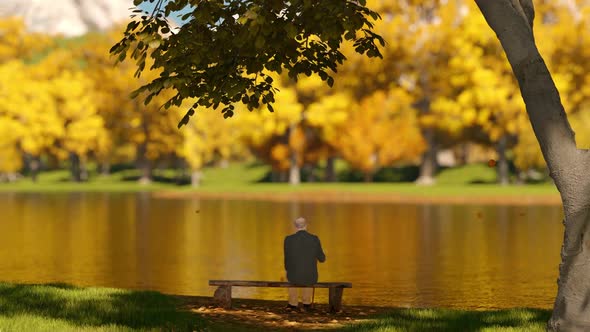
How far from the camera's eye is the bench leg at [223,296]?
615 inches

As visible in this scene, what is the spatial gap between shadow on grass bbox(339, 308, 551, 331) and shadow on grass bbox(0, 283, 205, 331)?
2.46 meters

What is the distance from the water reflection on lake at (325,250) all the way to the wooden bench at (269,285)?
2.45 m

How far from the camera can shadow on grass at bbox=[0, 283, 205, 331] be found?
13.5 meters

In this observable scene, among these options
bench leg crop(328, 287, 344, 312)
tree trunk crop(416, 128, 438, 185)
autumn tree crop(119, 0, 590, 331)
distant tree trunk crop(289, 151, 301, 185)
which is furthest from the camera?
distant tree trunk crop(289, 151, 301, 185)

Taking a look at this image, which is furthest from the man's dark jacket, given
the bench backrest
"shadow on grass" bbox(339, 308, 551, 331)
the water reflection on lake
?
the water reflection on lake

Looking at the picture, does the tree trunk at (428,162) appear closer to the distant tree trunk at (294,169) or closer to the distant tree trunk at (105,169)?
the distant tree trunk at (294,169)

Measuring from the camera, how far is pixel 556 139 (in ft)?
42.6

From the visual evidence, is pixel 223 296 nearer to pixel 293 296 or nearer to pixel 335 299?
pixel 293 296

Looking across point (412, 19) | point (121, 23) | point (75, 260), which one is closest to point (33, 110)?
point (121, 23)

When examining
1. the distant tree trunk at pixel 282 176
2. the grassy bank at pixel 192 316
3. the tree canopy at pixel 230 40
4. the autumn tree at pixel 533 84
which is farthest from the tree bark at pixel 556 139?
the distant tree trunk at pixel 282 176

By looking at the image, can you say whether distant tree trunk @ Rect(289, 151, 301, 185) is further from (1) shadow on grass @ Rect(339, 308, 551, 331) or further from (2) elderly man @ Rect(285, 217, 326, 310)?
(1) shadow on grass @ Rect(339, 308, 551, 331)

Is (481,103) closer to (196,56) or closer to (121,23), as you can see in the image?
(121,23)

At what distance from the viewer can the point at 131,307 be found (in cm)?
1463

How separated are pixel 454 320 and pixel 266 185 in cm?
6279
